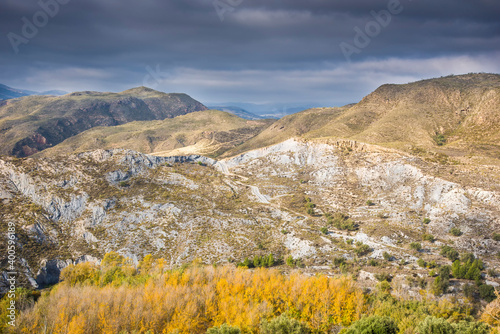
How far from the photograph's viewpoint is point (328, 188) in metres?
99.1

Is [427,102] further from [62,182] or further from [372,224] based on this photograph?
[62,182]

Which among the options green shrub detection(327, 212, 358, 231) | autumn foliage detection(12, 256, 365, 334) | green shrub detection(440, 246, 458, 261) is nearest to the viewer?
autumn foliage detection(12, 256, 365, 334)

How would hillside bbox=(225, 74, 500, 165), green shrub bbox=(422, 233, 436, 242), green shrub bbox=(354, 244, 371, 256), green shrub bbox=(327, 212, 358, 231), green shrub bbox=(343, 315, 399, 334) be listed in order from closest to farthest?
green shrub bbox=(343, 315, 399, 334)
green shrub bbox=(354, 244, 371, 256)
green shrub bbox=(422, 233, 436, 242)
green shrub bbox=(327, 212, 358, 231)
hillside bbox=(225, 74, 500, 165)

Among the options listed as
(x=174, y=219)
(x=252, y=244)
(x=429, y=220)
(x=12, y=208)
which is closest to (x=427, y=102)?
(x=429, y=220)

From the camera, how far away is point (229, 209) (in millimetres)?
86625

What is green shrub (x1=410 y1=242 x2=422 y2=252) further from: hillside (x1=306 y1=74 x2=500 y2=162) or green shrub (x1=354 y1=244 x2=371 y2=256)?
hillside (x1=306 y1=74 x2=500 y2=162)

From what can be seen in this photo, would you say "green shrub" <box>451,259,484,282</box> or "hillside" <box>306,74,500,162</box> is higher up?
"hillside" <box>306,74,500,162</box>

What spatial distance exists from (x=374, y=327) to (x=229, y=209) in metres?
59.9

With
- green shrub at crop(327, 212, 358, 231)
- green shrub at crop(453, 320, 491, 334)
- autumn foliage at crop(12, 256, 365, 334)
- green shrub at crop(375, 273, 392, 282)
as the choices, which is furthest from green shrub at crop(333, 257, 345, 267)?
green shrub at crop(453, 320, 491, 334)

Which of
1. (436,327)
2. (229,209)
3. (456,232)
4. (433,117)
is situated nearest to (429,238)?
(456,232)

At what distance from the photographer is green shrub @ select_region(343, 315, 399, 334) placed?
3011 cm

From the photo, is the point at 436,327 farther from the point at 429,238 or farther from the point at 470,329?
the point at 429,238

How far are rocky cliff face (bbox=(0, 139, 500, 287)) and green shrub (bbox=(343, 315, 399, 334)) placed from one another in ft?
89.4

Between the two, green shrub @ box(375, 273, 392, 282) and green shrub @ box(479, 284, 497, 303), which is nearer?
green shrub @ box(479, 284, 497, 303)
